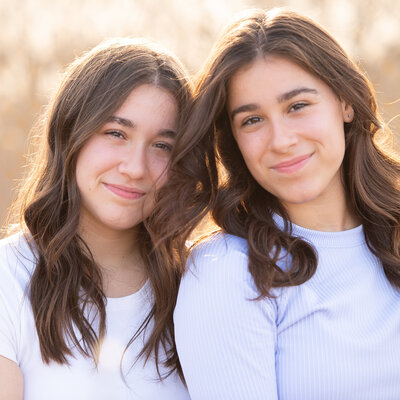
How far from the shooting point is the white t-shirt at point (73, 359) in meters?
2.35

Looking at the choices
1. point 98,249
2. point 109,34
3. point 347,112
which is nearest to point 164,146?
point 98,249

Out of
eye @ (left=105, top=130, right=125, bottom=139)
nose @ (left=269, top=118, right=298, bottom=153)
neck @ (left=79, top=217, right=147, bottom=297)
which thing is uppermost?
nose @ (left=269, top=118, right=298, bottom=153)

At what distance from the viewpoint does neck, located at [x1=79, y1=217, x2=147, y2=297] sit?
265 cm

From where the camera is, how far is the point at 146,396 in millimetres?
2449

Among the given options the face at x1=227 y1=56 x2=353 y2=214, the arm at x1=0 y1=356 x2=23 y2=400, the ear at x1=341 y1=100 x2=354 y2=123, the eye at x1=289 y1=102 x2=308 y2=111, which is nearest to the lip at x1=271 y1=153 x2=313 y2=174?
the face at x1=227 y1=56 x2=353 y2=214

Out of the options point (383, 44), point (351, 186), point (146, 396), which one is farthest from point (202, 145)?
point (383, 44)

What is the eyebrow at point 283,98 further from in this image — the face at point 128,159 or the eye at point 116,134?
the eye at point 116,134

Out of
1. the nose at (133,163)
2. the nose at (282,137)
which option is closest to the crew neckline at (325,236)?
the nose at (282,137)

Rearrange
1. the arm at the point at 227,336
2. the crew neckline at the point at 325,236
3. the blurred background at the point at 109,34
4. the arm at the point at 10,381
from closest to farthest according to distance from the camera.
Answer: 1. the arm at the point at 227,336
2. the arm at the point at 10,381
3. the crew neckline at the point at 325,236
4. the blurred background at the point at 109,34

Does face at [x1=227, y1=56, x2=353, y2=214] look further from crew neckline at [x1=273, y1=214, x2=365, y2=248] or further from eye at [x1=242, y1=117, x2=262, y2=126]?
crew neckline at [x1=273, y1=214, x2=365, y2=248]

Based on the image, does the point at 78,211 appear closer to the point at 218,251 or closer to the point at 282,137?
the point at 218,251

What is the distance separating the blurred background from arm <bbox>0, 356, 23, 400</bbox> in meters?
4.85

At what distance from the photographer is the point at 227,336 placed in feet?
6.98

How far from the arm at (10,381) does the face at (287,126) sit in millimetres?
1117
